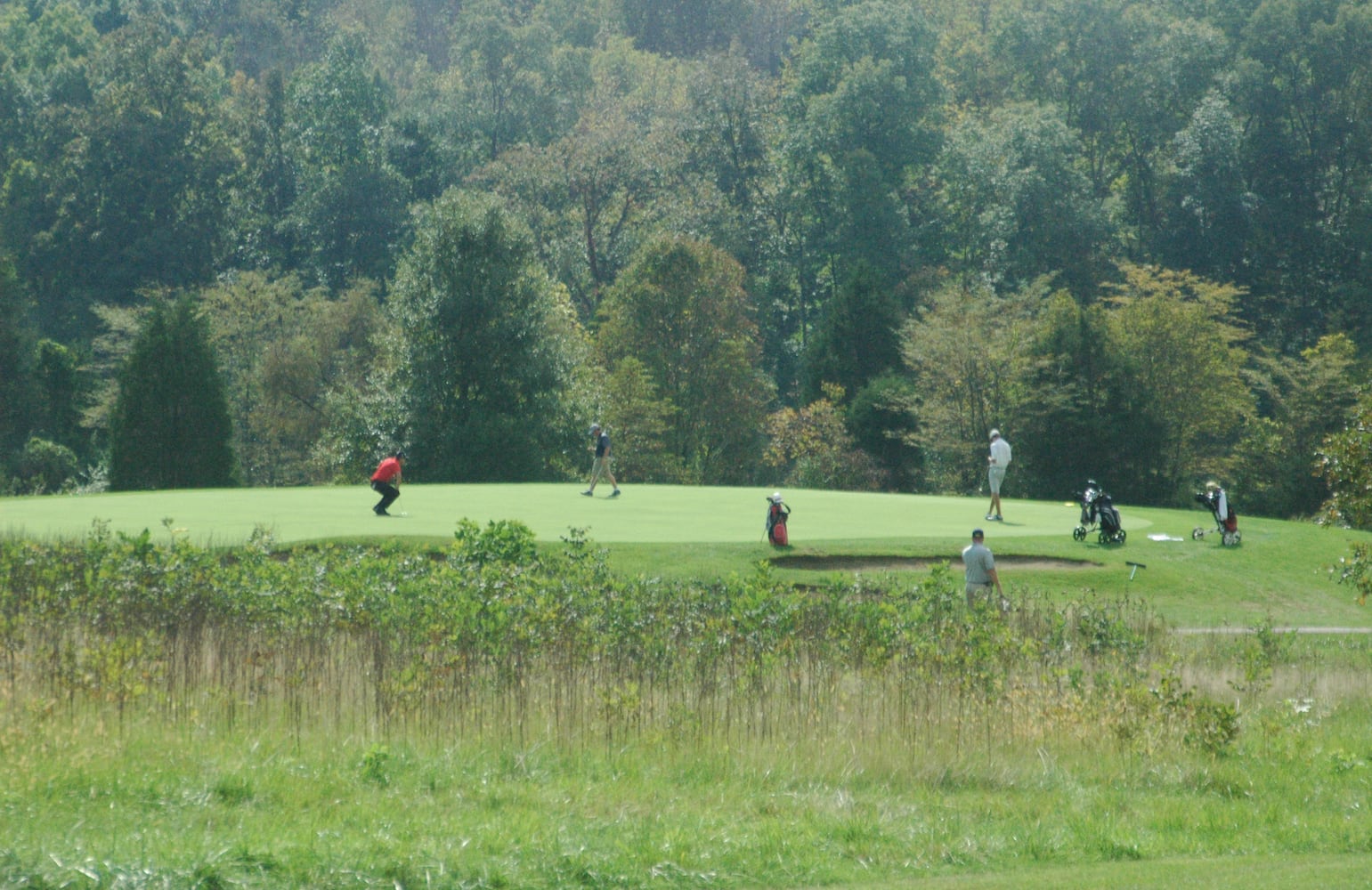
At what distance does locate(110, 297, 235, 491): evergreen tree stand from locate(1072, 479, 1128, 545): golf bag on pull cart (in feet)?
104

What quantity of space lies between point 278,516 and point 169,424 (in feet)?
74.9

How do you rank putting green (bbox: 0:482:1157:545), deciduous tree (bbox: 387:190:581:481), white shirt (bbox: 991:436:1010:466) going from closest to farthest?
putting green (bbox: 0:482:1157:545)
white shirt (bbox: 991:436:1010:466)
deciduous tree (bbox: 387:190:581:481)

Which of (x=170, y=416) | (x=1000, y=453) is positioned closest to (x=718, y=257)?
(x=170, y=416)

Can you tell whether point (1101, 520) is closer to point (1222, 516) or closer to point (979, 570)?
point (1222, 516)

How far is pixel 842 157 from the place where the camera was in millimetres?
75562

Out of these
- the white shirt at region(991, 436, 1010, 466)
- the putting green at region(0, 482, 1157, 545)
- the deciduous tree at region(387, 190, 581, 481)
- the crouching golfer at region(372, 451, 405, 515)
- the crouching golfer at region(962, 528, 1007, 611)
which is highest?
the deciduous tree at region(387, 190, 581, 481)

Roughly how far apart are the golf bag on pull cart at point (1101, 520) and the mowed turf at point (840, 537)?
228mm

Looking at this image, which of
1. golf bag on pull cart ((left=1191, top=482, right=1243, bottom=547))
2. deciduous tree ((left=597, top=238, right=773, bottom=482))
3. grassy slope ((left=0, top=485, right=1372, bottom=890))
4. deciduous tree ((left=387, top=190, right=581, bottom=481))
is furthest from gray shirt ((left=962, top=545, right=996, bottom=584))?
deciduous tree ((left=597, top=238, right=773, bottom=482))

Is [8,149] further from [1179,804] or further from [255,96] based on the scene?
[1179,804]

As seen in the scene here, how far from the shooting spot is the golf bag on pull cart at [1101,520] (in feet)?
89.3

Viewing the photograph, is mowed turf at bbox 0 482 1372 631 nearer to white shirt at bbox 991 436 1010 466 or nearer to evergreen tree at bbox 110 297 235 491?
white shirt at bbox 991 436 1010 466

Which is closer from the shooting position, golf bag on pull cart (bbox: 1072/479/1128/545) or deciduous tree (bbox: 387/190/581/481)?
golf bag on pull cart (bbox: 1072/479/1128/545)

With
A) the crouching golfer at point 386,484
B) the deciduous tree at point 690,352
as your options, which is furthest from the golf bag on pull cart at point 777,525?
the deciduous tree at point 690,352

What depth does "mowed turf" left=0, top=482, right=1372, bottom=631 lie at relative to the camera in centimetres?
2458
